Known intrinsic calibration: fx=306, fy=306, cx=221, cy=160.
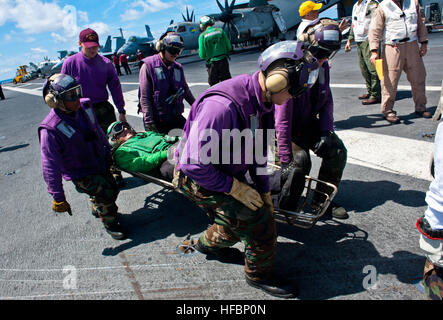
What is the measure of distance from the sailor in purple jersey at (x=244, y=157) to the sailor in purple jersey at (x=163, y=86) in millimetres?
2184

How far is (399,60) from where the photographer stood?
5535 mm

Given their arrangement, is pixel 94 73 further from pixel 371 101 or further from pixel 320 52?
pixel 371 101

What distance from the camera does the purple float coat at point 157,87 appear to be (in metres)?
4.46

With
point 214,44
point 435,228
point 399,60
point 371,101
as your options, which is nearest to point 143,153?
point 435,228

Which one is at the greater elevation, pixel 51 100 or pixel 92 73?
pixel 92 73

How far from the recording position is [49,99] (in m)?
3.18

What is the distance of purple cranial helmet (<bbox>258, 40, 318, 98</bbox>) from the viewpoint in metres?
2.03

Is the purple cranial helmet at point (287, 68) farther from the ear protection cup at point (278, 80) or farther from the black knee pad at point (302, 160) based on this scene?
the black knee pad at point (302, 160)

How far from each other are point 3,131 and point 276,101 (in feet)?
38.4

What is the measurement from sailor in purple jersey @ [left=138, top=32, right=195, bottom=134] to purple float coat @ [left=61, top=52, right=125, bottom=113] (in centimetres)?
71

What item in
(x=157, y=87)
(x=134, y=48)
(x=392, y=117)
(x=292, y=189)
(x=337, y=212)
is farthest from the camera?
(x=134, y=48)

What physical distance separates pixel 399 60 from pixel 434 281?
4.87 meters

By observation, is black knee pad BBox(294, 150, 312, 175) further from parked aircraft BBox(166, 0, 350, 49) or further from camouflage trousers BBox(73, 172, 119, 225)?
parked aircraft BBox(166, 0, 350, 49)
